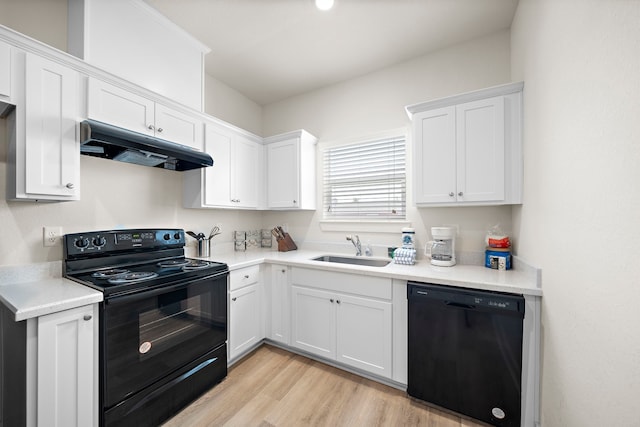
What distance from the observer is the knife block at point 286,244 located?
10.1 feet

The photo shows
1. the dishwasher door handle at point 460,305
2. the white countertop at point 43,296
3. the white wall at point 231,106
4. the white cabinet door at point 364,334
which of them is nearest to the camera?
the white countertop at point 43,296

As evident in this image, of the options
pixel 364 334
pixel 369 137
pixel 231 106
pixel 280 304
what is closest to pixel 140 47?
pixel 231 106

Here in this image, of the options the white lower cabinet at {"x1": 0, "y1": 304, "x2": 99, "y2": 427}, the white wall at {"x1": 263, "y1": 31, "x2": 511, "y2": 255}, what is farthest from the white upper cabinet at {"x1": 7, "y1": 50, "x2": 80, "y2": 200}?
the white wall at {"x1": 263, "y1": 31, "x2": 511, "y2": 255}

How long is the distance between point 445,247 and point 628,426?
1.48 metres

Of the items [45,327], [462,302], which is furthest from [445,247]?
[45,327]

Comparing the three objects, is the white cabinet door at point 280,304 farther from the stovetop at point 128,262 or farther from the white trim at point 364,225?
the white trim at point 364,225

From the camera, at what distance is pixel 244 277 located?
234cm

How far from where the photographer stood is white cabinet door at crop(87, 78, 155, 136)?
64.6 inches

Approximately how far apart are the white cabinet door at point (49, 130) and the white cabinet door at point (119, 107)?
Answer: 0.08m

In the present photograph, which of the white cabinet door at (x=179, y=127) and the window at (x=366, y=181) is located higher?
the white cabinet door at (x=179, y=127)

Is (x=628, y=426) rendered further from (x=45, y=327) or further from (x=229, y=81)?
(x=229, y=81)

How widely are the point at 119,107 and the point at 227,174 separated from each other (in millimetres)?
1030

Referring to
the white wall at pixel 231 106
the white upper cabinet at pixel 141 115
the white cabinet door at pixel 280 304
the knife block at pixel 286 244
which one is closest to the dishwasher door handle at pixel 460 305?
the white cabinet door at pixel 280 304

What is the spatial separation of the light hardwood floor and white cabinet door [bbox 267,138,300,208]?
65.5 inches
